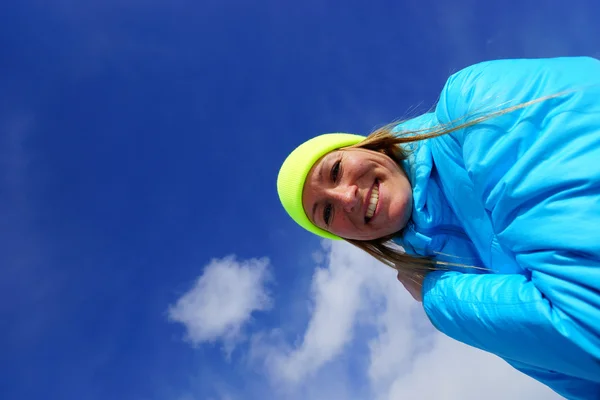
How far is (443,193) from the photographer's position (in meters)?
3.48

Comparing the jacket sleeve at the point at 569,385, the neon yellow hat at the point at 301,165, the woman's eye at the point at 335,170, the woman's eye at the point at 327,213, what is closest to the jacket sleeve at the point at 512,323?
the jacket sleeve at the point at 569,385

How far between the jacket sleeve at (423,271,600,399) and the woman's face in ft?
2.50

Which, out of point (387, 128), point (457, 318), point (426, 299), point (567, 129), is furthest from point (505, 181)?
point (387, 128)

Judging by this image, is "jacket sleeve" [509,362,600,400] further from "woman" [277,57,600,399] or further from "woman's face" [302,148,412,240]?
"woman's face" [302,148,412,240]

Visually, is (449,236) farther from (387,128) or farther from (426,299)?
(387,128)

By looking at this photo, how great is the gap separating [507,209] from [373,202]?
4.77 ft

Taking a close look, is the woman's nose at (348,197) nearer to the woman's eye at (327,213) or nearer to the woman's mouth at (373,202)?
the woman's mouth at (373,202)

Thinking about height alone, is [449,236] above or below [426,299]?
above

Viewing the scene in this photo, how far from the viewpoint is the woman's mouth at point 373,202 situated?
12.2 ft

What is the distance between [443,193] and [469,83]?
3.59 feet

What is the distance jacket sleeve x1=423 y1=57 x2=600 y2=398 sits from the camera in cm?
199

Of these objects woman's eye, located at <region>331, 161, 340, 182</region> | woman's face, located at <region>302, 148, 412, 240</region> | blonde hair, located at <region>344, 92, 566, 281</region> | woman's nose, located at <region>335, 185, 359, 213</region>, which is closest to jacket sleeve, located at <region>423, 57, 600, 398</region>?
blonde hair, located at <region>344, 92, 566, 281</region>

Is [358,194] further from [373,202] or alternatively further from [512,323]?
[512,323]

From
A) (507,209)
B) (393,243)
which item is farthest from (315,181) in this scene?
(507,209)
